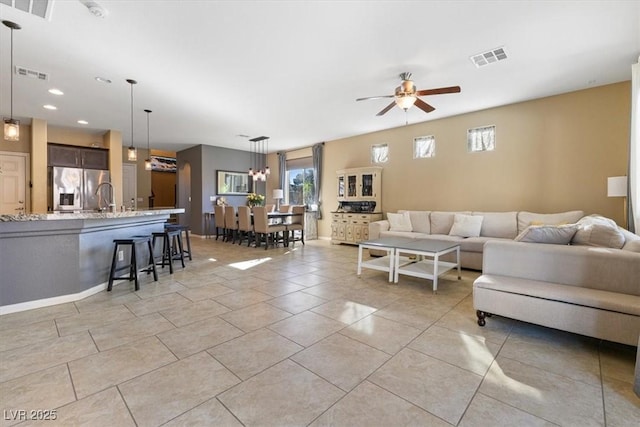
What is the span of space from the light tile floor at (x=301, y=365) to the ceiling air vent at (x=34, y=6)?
9.38 ft

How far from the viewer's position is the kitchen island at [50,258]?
273cm

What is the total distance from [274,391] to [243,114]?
205 inches

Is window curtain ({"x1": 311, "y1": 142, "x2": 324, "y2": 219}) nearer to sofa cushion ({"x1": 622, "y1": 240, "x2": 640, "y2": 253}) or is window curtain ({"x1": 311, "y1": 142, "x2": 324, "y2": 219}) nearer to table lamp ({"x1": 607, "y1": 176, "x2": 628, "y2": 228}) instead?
table lamp ({"x1": 607, "y1": 176, "x2": 628, "y2": 228})

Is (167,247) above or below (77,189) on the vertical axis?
below

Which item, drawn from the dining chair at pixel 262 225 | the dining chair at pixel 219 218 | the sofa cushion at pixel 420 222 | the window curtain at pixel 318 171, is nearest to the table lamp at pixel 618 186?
the sofa cushion at pixel 420 222

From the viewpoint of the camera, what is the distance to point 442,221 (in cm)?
550

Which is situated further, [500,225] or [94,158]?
[94,158]

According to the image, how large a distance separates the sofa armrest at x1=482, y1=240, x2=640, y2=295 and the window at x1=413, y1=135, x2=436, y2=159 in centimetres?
378

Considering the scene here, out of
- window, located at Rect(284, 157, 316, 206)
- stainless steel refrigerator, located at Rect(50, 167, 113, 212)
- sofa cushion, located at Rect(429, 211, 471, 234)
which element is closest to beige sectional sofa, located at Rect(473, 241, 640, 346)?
sofa cushion, located at Rect(429, 211, 471, 234)

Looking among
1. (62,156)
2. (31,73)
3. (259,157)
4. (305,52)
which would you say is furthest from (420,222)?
(62,156)

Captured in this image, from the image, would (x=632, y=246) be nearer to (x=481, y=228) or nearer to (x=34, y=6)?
(x=481, y=228)

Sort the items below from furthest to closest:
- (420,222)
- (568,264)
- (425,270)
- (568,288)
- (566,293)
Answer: (420,222), (425,270), (568,264), (568,288), (566,293)

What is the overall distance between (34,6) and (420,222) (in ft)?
19.9

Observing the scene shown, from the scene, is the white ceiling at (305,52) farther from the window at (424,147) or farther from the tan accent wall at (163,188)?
the tan accent wall at (163,188)
